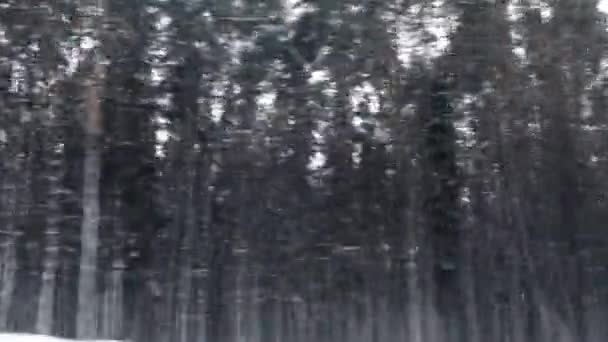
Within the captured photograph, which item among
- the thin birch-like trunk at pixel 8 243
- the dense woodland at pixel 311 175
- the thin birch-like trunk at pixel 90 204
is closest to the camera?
the thin birch-like trunk at pixel 90 204

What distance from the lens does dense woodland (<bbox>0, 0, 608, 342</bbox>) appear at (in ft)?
52.0

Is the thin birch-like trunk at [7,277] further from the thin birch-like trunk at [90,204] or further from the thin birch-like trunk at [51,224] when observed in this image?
the thin birch-like trunk at [90,204]

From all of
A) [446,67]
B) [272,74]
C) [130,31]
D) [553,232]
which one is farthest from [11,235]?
[553,232]

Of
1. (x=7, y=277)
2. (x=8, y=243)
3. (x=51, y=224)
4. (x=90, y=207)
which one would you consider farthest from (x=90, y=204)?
(x=7, y=277)

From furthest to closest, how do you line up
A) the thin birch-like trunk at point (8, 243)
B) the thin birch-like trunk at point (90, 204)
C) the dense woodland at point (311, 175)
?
the thin birch-like trunk at point (8, 243), the dense woodland at point (311, 175), the thin birch-like trunk at point (90, 204)

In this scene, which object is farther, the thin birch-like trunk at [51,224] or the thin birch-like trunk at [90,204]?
the thin birch-like trunk at [51,224]

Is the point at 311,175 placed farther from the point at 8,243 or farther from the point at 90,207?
the point at 8,243

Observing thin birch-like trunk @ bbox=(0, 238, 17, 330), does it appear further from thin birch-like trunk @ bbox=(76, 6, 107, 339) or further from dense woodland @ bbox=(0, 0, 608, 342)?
thin birch-like trunk @ bbox=(76, 6, 107, 339)

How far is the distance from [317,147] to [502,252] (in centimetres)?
412

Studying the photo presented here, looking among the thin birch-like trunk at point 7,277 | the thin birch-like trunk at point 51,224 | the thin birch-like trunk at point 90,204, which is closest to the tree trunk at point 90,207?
the thin birch-like trunk at point 90,204

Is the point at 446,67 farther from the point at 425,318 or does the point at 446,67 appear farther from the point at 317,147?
the point at 425,318

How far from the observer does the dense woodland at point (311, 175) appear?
1585 centimetres

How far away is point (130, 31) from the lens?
15.5m

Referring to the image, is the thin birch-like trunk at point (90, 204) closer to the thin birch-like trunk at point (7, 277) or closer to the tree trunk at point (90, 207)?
the tree trunk at point (90, 207)
